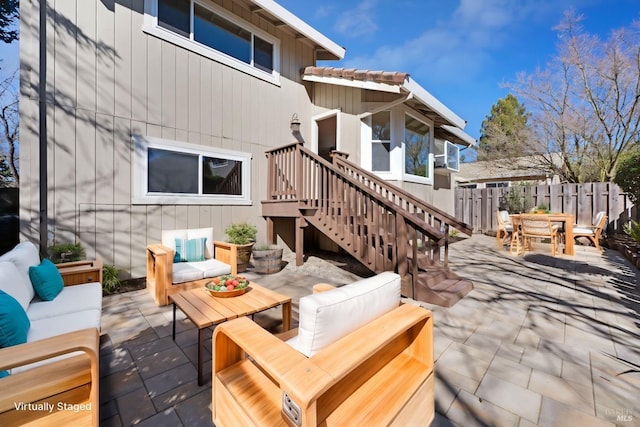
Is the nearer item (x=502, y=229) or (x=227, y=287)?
(x=227, y=287)

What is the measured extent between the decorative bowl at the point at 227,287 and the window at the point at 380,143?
5.15 metres

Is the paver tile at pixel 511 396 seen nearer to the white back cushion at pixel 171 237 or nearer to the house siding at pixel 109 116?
the white back cushion at pixel 171 237

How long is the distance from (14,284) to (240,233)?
331cm

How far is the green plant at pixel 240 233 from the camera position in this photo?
5143 mm

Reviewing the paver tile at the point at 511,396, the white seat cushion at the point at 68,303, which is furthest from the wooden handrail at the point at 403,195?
the white seat cushion at the point at 68,303

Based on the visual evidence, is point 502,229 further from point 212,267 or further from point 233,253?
point 212,267

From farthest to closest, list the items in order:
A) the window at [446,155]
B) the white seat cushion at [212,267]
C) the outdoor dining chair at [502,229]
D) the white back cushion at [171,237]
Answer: the window at [446,155]
the outdoor dining chair at [502,229]
the white back cushion at [171,237]
the white seat cushion at [212,267]

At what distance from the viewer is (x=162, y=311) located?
11.1 ft

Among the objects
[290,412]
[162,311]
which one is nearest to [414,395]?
[290,412]

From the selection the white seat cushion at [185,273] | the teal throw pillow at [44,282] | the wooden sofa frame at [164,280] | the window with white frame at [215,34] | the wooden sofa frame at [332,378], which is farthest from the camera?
the window with white frame at [215,34]

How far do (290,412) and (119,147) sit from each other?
4800mm

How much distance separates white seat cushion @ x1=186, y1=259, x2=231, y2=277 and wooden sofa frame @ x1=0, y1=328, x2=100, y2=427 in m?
2.34

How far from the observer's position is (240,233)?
17.2 ft

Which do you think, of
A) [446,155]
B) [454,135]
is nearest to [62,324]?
[446,155]
